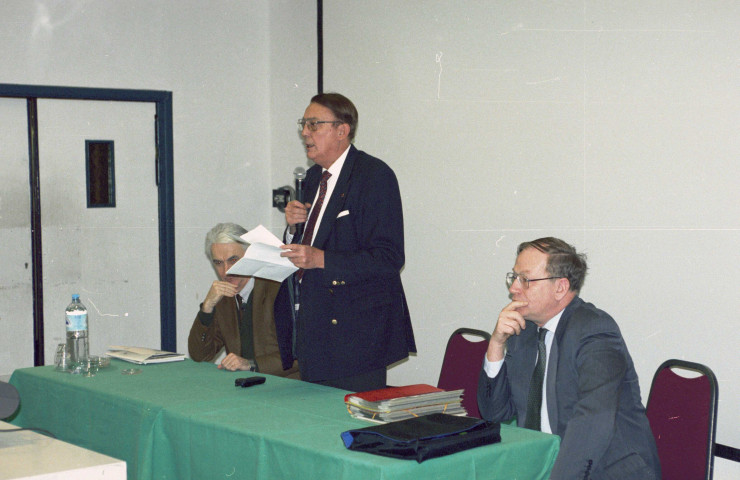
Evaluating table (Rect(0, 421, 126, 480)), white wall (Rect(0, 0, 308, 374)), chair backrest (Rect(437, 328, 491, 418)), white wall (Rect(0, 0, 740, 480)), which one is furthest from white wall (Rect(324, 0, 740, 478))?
table (Rect(0, 421, 126, 480))

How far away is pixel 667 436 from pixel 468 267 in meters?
1.79

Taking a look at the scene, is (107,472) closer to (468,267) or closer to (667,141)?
(667,141)

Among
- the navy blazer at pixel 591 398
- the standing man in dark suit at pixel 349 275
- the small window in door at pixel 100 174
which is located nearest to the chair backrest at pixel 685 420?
the navy blazer at pixel 591 398

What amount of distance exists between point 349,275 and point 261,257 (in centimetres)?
35

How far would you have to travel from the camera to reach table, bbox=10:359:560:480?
1.97 metres

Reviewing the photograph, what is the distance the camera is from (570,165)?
12.5 ft

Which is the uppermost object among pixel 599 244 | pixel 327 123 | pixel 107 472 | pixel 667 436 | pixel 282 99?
pixel 282 99

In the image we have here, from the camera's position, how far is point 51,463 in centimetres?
152

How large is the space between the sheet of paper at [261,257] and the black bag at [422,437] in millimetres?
927

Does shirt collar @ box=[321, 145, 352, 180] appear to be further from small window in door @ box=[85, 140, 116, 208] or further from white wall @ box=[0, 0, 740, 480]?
small window in door @ box=[85, 140, 116, 208]

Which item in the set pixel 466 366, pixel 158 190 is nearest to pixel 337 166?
pixel 466 366

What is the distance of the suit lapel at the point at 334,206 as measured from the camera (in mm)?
3133

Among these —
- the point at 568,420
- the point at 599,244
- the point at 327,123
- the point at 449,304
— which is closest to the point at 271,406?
the point at 568,420

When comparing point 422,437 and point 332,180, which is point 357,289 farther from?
point 422,437
